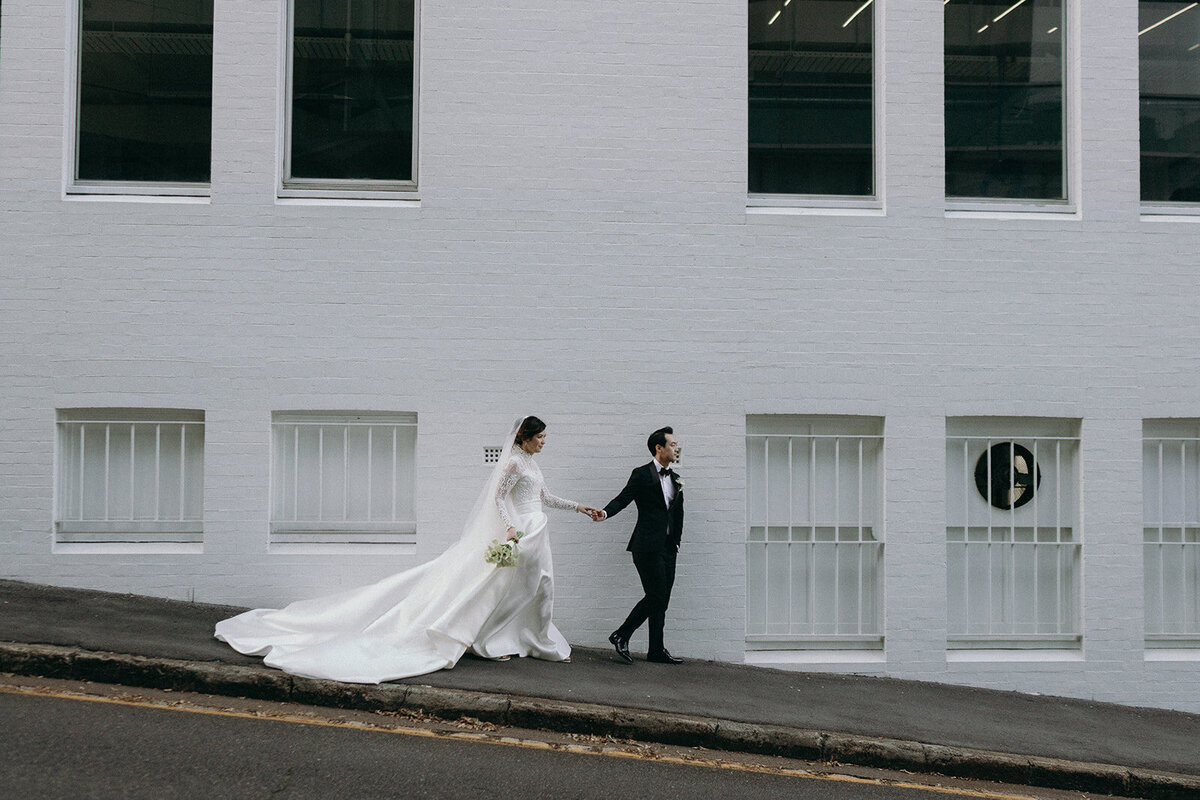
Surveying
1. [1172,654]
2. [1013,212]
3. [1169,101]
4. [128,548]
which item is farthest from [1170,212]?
[128,548]

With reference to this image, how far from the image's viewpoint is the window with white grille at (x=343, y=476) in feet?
28.8

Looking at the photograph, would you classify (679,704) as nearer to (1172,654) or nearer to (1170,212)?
(1172,654)

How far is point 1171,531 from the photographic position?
30.6ft

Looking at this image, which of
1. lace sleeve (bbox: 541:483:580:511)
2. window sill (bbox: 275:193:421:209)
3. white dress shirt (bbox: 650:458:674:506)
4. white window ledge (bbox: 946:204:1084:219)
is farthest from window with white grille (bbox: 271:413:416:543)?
white window ledge (bbox: 946:204:1084:219)

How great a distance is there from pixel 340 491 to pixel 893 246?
5.51 meters

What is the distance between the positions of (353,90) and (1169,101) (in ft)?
25.8

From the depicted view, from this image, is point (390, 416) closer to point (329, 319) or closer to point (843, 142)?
point (329, 319)

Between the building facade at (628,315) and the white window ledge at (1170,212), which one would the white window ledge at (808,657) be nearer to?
the building facade at (628,315)

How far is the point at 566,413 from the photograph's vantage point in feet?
28.7

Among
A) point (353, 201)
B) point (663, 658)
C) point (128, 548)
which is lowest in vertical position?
point (663, 658)

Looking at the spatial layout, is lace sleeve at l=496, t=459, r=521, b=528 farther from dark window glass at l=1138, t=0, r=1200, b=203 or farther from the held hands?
dark window glass at l=1138, t=0, r=1200, b=203

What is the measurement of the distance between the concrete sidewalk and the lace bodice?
1248mm

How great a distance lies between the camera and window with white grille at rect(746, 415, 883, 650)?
29.7 feet

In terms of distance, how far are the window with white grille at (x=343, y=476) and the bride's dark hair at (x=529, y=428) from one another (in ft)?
4.36
